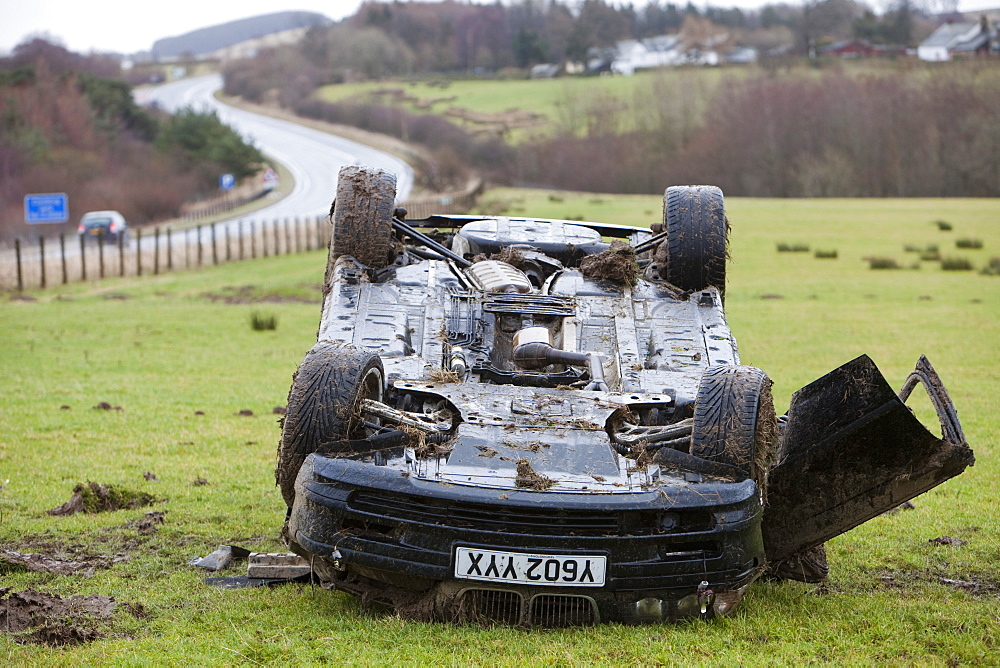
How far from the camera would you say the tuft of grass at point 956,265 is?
30.1m

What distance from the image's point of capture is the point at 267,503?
8.99 m

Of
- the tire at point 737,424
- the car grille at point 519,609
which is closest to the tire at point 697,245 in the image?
the tire at point 737,424

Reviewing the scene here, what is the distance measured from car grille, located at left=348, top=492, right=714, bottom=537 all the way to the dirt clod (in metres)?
0.15

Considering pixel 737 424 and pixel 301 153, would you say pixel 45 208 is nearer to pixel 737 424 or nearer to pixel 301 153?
pixel 737 424

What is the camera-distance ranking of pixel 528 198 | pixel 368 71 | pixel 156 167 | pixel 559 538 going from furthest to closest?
pixel 368 71
pixel 156 167
pixel 528 198
pixel 559 538

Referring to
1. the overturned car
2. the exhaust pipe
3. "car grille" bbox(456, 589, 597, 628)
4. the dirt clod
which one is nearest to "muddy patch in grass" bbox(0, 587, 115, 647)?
the overturned car

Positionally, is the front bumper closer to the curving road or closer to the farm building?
the curving road

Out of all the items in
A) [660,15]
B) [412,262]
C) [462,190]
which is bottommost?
[462,190]

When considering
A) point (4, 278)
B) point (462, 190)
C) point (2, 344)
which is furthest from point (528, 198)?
point (2, 344)

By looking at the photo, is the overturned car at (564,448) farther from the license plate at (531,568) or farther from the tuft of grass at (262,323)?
the tuft of grass at (262,323)

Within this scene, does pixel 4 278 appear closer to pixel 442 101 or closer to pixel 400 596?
pixel 400 596

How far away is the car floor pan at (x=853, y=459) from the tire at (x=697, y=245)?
1933mm

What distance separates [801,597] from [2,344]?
1425 centimetres

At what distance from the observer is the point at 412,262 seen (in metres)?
9.12
